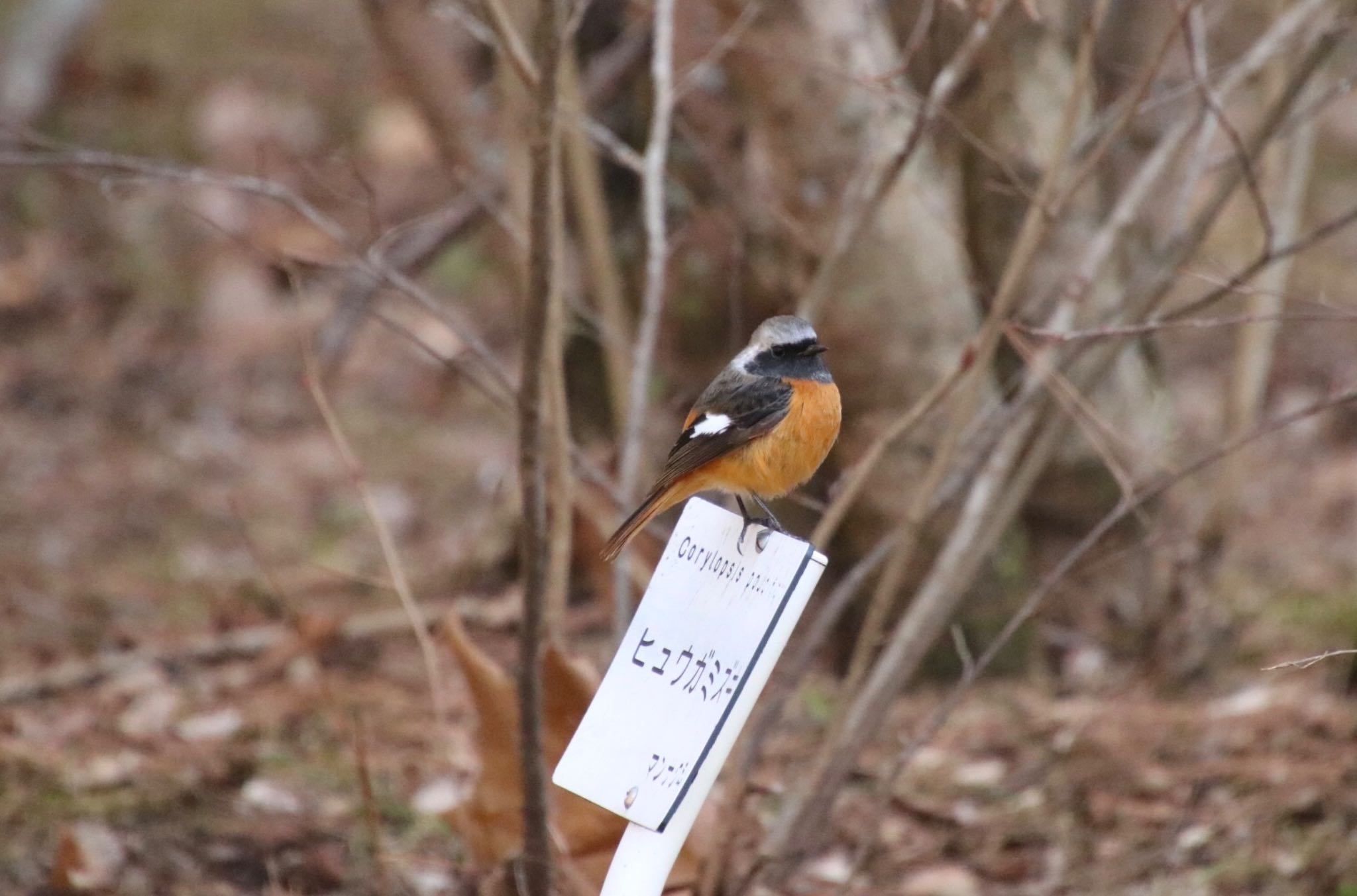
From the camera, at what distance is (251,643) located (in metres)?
5.41

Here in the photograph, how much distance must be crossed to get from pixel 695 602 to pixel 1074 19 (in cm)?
371

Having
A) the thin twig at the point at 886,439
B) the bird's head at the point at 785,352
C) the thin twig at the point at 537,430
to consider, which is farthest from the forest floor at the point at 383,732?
the bird's head at the point at 785,352

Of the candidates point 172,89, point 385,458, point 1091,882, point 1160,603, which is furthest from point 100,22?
point 1091,882

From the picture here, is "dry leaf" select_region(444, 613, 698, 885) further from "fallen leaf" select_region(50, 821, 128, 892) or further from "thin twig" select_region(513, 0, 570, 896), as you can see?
"fallen leaf" select_region(50, 821, 128, 892)

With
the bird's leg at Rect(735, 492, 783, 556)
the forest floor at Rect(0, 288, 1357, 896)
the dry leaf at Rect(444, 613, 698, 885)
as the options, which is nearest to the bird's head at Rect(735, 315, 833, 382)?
the bird's leg at Rect(735, 492, 783, 556)

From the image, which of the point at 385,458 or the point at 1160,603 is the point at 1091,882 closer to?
the point at 1160,603

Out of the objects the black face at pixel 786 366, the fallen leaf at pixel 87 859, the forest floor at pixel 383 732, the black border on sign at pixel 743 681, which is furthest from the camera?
the forest floor at pixel 383 732

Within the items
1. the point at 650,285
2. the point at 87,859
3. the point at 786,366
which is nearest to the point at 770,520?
the point at 786,366

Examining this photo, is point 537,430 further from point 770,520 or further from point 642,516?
point 770,520

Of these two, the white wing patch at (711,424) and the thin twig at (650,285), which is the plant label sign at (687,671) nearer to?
the white wing patch at (711,424)

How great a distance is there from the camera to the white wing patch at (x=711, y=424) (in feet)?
8.97

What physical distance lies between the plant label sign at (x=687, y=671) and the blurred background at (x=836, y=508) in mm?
767

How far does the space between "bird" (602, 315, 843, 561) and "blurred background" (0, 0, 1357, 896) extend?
0.37 m

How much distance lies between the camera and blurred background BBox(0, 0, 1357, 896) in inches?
128
